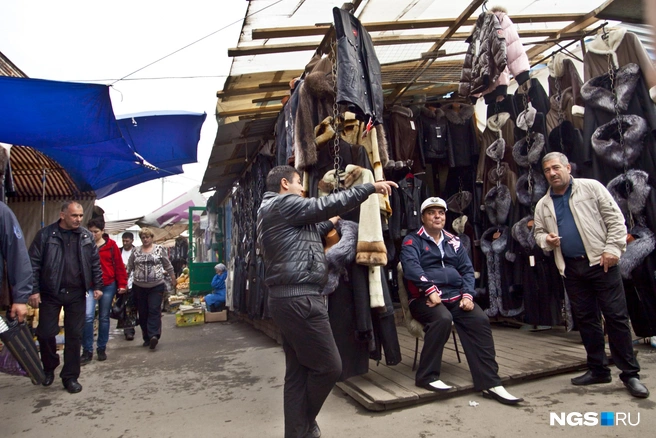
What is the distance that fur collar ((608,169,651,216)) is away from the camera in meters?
4.12

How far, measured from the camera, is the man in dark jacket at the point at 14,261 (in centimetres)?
328

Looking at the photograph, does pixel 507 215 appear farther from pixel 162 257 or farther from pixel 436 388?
pixel 162 257

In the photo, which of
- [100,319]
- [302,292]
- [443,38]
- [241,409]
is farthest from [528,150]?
[100,319]

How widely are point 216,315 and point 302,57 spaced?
243 inches

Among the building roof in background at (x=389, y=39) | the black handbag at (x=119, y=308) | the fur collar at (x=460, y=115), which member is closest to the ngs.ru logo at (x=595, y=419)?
the building roof in background at (x=389, y=39)

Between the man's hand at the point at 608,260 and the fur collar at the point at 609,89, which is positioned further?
the fur collar at the point at 609,89

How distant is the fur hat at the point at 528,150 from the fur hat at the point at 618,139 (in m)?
0.63

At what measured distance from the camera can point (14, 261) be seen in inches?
130

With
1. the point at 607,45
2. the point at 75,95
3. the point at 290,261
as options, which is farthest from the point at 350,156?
the point at 75,95

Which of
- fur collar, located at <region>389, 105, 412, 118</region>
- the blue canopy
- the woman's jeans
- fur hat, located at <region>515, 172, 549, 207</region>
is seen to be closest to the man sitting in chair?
fur hat, located at <region>515, 172, 549, 207</region>

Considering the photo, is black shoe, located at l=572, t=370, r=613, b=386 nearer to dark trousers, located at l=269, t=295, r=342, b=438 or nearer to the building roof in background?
dark trousers, located at l=269, t=295, r=342, b=438

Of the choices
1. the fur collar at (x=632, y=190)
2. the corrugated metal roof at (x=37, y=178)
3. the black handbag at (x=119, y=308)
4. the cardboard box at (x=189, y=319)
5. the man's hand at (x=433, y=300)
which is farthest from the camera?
the cardboard box at (x=189, y=319)

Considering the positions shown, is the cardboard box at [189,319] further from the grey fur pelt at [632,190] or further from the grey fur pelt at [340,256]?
the grey fur pelt at [632,190]

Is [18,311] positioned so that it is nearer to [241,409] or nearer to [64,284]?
[64,284]
